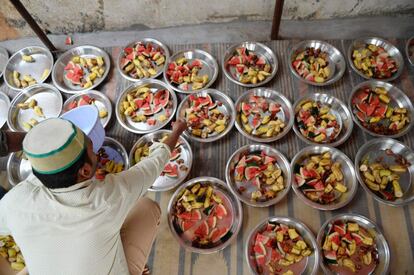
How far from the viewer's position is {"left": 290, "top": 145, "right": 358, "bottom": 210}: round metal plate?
2.46m

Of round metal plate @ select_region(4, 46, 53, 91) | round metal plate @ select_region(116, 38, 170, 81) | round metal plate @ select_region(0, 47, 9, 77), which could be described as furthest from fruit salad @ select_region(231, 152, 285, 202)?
round metal plate @ select_region(0, 47, 9, 77)

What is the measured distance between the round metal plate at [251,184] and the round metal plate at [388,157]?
1.75ft

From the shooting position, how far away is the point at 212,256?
96.1 inches

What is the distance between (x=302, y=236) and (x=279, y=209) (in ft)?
0.84

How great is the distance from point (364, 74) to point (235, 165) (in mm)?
1431

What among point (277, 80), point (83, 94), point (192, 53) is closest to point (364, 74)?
point (277, 80)

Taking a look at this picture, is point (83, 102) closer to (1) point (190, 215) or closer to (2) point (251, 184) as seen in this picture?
(1) point (190, 215)

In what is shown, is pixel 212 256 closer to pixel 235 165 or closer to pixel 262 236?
pixel 262 236

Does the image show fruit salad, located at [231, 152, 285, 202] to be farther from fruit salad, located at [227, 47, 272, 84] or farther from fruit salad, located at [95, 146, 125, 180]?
fruit salad, located at [95, 146, 125, 180]

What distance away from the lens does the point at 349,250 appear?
7.69ft

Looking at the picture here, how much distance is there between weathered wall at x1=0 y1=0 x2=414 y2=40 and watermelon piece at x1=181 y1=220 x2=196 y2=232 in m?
2.04

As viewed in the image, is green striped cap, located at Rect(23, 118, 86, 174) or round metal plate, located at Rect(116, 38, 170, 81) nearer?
green striped cap, located at Rect(23, 118, 86, 174)

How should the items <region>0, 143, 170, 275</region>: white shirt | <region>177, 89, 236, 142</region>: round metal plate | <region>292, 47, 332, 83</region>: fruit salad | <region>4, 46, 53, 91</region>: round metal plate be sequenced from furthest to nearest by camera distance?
1. <region>4, 46, 53, 91</region>: round metal plate
2. <region>292, 47, 332, 83</region>: fruit salad
3. <region>177, 89, 236, 142</region>: round metal plate
4. <region>0, 143, 170, 275</region>: white shirt

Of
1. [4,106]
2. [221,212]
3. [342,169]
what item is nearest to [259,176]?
[221,212]
